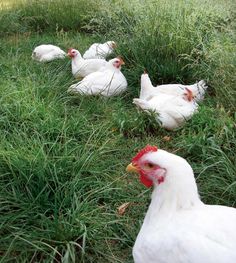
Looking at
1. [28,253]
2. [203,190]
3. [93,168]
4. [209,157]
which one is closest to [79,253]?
[28,253]

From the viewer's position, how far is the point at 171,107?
4.65m

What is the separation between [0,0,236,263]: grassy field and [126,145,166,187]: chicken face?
639mm

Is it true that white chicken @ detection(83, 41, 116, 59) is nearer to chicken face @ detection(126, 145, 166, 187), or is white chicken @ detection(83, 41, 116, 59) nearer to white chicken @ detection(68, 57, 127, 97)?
white chicken @ detection(68, 57, 127, 97)

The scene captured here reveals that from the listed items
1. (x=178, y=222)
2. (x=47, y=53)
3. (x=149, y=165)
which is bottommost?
(x=47, y=53)

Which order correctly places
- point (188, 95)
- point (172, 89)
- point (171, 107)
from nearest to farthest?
point (171, 107), point (188, 95), point (172, 89)

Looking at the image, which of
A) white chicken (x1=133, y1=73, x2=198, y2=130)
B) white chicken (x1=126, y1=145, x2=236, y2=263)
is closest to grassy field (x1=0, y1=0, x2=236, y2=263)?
white chicken (x1=133, y1=73, x2=198, y2=130)

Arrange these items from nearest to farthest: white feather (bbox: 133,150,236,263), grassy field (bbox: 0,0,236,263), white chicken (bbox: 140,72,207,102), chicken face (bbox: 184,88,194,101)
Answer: white feather (bbox: 133,150,236,263) → grassy field (bbox: 0,0,236,263) → chicken face (bbox: 184,88,194,101) → white chicken (bbox: 140,72,207,102)

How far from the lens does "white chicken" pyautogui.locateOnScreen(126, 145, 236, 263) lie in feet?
7.20

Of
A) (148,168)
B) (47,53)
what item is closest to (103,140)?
(148,168)

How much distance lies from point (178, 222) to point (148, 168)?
13.8 inches

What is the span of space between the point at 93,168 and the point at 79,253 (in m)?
0.83

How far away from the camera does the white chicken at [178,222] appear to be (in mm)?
2195

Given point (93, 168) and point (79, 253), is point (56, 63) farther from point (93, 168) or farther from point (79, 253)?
point (79, 253)

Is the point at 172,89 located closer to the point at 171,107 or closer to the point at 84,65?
the point at 171,107
